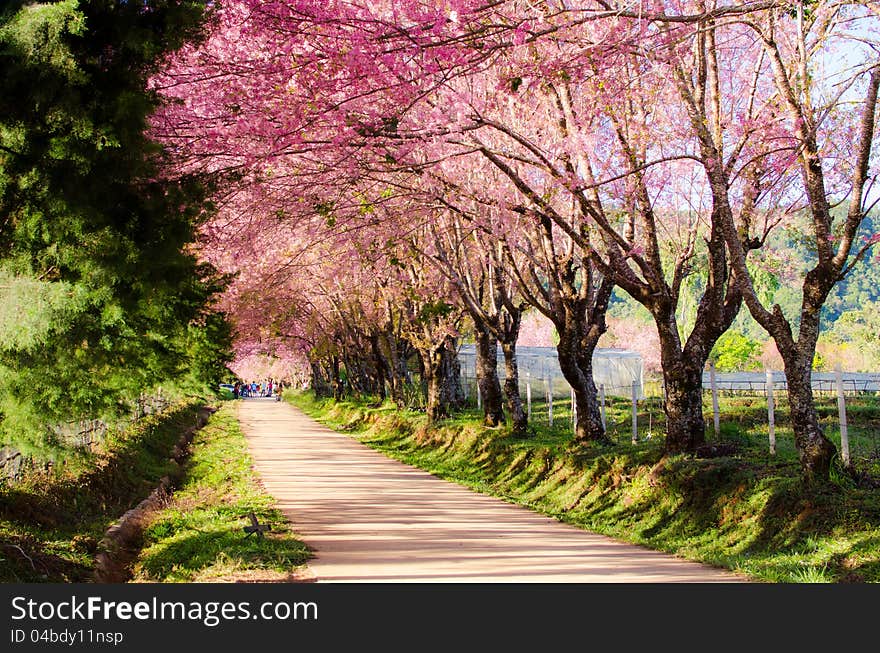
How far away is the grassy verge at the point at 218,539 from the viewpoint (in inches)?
348

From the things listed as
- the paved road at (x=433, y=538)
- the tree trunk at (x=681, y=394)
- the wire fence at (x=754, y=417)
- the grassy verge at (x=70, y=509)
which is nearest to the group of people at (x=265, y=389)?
the wire fence at (x=754, y=417)

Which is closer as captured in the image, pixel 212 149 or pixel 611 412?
pixel 212 149

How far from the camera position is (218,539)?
34.8ft

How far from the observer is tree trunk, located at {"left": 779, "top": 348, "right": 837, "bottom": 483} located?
10.3m

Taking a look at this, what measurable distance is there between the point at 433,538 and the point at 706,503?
12.0ft

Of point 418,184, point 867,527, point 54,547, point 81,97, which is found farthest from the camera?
point 418,184

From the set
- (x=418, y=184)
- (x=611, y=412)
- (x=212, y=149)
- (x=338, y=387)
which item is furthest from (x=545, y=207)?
(x=338, y=387)

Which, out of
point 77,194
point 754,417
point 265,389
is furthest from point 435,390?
point 265,389

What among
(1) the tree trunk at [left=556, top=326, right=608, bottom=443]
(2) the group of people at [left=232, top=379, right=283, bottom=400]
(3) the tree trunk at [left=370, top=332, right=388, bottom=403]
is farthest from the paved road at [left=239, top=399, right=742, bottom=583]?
(2) the group of people at [left=232, top=379, right=283, bottom=400]

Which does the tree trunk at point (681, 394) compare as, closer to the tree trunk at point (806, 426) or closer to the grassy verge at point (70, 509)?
the tree trunk at point (806, 426)

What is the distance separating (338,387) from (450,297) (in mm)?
29997

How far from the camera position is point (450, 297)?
26812mm

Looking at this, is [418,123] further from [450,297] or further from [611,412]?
[611,412]

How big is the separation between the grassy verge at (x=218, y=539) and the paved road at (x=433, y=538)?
1.12ft
